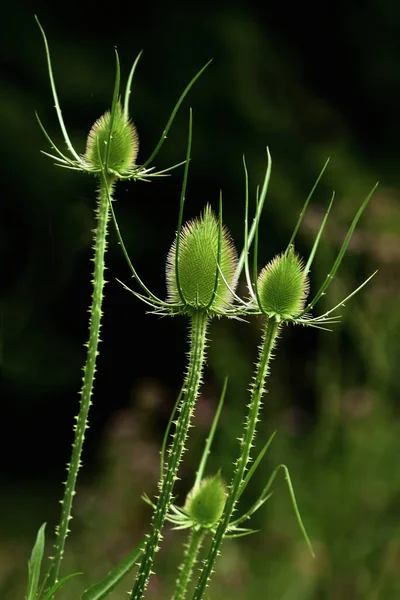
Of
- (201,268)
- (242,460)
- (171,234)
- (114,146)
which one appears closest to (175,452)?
(242,460)

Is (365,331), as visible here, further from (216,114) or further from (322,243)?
(216,114)

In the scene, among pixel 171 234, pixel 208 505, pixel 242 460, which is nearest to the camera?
pixel 242 460

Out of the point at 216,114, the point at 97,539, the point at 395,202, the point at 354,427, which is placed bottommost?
the point at 97,539

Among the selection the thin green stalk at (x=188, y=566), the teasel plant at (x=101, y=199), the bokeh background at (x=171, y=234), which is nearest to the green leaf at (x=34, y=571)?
the teasel plant at (x=101, y=199)

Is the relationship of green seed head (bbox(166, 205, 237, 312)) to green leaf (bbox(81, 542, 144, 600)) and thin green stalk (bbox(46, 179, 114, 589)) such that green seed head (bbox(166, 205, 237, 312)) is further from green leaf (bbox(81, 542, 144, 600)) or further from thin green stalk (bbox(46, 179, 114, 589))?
green leaf (bbox(81, 542, 144, 600))

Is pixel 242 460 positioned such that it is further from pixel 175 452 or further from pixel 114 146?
pixel 114 146

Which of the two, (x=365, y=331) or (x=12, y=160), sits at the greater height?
(x=12, y=160)

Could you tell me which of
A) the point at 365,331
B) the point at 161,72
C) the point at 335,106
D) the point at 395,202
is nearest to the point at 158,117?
the point at 161,72
